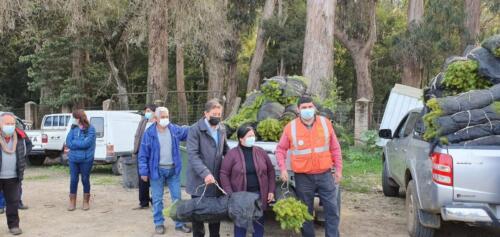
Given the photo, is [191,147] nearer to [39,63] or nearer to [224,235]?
[224,235]

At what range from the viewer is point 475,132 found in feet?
18.5

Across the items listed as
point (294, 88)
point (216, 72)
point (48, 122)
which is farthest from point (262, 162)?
point (216, 72)

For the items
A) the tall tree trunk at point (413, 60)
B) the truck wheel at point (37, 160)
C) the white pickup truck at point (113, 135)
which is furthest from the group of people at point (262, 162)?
the tall tree trunk at point (413, 60)

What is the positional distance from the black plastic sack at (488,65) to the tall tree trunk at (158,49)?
37.3 feet

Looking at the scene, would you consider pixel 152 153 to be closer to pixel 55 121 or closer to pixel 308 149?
pixel 308 149

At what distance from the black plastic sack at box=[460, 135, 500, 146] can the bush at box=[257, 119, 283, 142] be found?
2.55 meters

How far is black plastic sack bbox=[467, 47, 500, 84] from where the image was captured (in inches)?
251

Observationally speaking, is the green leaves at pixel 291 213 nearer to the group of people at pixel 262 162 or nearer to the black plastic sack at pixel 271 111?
the group of people at pixel 262 162

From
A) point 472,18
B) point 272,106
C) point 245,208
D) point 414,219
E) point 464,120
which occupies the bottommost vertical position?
point 414,219

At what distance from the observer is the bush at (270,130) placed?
7370 millimetres

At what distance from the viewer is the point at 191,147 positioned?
5.82m

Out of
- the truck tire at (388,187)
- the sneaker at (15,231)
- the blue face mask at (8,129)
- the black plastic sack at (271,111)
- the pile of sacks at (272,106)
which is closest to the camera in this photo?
the blue face mask at (8,129)

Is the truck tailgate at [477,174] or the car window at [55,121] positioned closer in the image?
the truck tailgate at [477,174]

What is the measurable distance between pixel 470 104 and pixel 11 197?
231 inches
